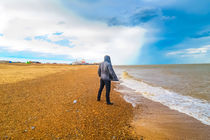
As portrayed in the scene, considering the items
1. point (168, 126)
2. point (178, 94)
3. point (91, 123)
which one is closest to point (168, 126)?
point (168, 126)

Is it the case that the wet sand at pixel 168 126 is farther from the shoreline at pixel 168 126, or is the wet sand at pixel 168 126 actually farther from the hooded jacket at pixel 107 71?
the hooded jacket at pixel 107 71

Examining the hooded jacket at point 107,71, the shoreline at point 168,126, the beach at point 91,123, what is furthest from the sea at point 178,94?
the hooded jacket at point 107,71

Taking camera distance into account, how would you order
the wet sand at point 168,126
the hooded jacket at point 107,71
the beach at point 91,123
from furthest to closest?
the hooded jacket at point 107,71 < the wet sand at point 168,126 < the beach at point 91,123

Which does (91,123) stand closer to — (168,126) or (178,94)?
(168,126)

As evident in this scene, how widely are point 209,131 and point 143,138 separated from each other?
2.78m

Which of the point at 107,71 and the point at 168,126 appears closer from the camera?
the point at 168,126

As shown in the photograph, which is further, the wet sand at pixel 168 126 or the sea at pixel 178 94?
the sea at pixel 178 94

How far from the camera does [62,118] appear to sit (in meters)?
4.37

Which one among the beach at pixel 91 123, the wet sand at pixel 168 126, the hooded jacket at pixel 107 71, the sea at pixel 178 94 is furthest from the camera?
the sea at pixel 178 94

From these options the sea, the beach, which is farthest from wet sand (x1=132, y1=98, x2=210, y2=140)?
the sea

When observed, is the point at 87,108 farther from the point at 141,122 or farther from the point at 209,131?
the point at 209,131

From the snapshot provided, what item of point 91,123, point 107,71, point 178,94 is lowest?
point 178,94

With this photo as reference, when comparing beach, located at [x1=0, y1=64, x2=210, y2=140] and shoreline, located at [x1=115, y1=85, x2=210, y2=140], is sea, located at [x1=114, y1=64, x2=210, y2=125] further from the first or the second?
beach, located at [x1=0, y1=64, x2=210, y2=140]

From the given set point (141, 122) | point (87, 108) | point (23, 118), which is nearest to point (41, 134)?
point (23, 118)
